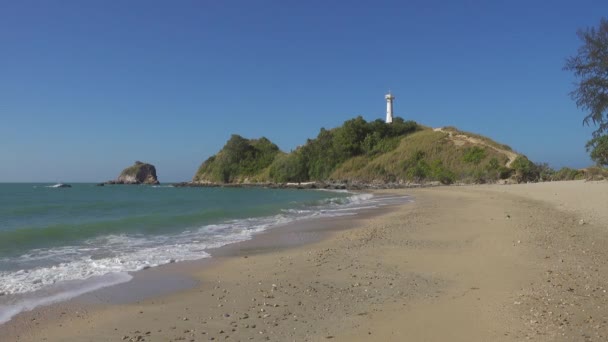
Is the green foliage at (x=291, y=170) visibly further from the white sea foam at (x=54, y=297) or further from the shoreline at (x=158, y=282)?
the white sea foam at (x=54, y=297)

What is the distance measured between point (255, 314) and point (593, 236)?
893 cm

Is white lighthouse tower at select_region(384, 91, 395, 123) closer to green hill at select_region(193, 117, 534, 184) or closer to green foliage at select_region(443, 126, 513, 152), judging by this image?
green hill at select_region(193, 117, 534, 184)

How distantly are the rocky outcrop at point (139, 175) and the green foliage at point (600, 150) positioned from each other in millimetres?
139553

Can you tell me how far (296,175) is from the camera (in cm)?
9325

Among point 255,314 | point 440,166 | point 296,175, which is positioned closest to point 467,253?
point 255,314

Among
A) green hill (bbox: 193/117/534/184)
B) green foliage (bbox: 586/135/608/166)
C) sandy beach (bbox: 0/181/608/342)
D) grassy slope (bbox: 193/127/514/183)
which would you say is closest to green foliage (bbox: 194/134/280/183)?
green hill (bbox: 193/117/534/184)

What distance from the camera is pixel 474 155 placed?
7219 cm

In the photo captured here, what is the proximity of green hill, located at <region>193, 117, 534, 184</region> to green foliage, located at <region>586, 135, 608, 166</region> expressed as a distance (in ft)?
71.2

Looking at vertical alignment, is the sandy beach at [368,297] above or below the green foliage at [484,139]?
below

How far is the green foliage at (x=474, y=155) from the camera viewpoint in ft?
233

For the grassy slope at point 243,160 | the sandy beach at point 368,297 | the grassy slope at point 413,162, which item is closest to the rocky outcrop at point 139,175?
the grassy slope at point 243,160

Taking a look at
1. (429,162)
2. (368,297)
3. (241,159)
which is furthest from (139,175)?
(368,297)

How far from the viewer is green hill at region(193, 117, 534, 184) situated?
70.3 metres

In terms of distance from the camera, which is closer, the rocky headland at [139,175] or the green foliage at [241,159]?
the green foliage at [241,159]
